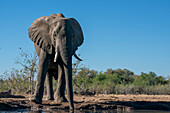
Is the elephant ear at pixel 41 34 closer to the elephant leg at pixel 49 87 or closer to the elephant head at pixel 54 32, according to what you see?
the elephant head at pixel 54 32

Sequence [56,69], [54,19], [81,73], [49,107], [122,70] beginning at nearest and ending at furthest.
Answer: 1. [49,107]
2. [54,19]
3. [56,69]
4. [81,73]
5. [122,70]

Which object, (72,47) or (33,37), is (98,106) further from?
(33,37)

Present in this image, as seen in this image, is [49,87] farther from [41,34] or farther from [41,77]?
[41,34]

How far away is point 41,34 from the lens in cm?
1060

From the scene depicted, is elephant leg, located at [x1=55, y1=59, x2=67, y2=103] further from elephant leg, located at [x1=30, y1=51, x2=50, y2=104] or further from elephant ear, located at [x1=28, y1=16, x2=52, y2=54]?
elephant ear, located at [x1=28, y1=16, x2=52, y2=54]

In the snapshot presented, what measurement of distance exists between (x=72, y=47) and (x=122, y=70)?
154 feet

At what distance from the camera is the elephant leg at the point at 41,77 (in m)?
10.1

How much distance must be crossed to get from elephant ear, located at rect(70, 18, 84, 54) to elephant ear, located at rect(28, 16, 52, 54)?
A: 0.83 metres

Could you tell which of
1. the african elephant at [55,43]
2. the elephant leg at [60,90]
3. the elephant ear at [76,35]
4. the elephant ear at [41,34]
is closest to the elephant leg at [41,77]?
the african elephant at [55,43]

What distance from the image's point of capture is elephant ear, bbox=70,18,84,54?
10.1 m

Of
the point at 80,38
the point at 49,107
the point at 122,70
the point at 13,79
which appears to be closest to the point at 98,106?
the point at 49,107

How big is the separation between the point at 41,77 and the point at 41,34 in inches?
59.9

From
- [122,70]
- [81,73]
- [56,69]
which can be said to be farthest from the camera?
[122,70]

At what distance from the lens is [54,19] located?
10305mm
